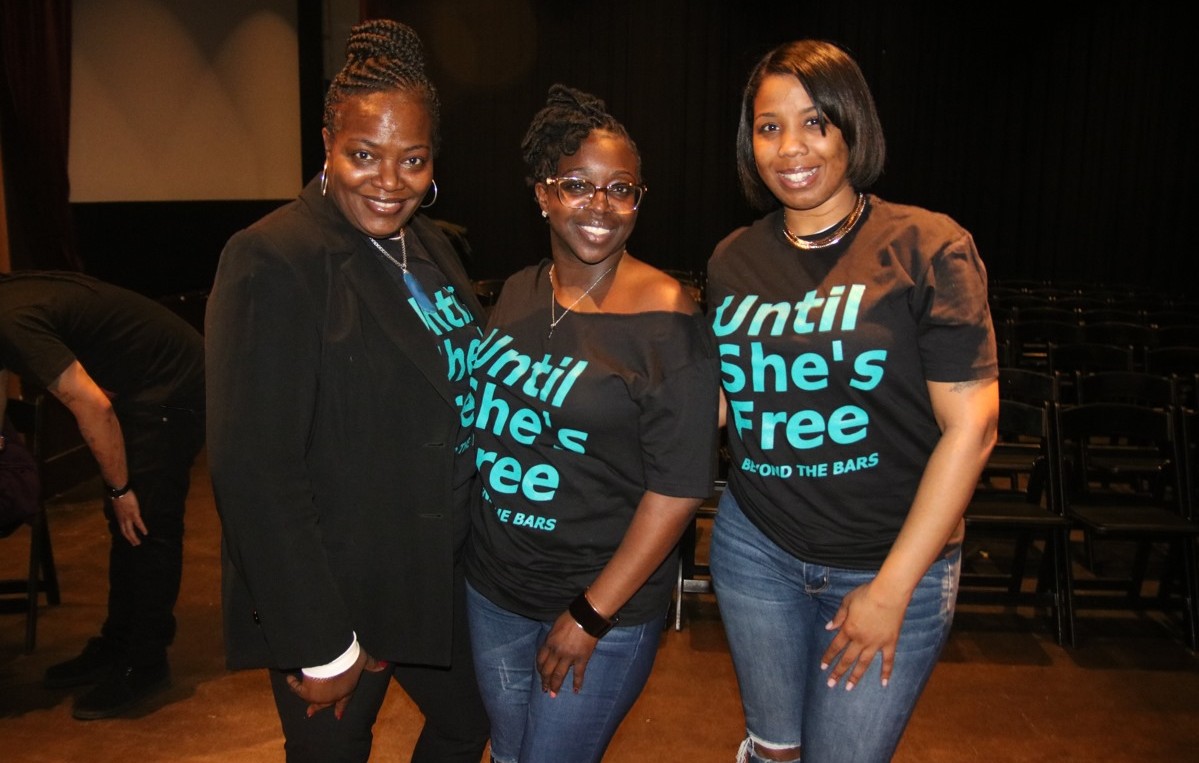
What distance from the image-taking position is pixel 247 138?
9430 millimetres

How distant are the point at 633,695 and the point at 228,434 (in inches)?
33.4

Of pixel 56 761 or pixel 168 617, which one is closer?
pixel 56 761

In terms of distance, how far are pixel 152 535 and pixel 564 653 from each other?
2144 mm

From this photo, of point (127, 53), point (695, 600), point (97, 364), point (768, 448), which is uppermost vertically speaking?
point (127, 53)

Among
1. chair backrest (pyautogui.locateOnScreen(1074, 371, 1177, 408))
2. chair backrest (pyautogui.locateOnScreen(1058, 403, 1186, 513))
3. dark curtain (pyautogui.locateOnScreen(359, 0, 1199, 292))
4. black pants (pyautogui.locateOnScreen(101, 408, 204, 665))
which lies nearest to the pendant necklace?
black pants (pyautogui.locateOnScreen(101, 408, 204, 665))

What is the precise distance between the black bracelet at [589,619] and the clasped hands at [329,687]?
0.38 m

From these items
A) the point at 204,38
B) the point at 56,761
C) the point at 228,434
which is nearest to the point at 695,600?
the point at 56,761

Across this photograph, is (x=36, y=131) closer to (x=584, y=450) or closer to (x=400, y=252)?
(x=400, y=252)

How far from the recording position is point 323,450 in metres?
1.56

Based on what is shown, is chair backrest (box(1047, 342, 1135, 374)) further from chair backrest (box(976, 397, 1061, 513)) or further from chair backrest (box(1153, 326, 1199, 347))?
chair backrest (box(976, 397, 1061, 513))

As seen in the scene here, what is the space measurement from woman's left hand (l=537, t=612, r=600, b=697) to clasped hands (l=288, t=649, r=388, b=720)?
1.02 feet

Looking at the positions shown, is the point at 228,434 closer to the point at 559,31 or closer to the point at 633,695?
the point at 633,695

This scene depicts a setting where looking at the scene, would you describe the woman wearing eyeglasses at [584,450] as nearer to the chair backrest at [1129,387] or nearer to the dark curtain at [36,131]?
the chair backrest at [1129,387]

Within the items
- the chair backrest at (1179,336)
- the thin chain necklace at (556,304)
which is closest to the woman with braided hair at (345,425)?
the thin chain necklace at (556,304)
